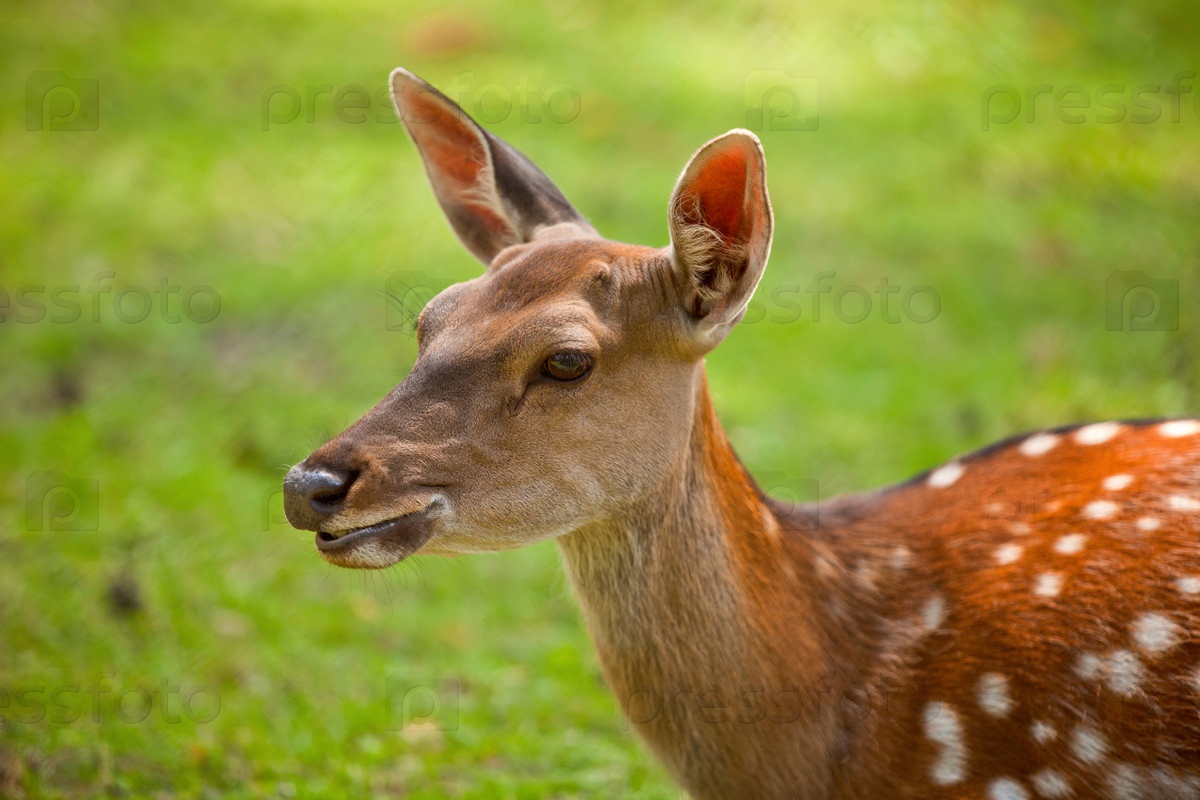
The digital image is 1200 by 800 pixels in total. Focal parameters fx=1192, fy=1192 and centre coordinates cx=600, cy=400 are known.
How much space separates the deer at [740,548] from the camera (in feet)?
9.80

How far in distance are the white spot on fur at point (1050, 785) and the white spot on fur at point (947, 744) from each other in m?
0.18

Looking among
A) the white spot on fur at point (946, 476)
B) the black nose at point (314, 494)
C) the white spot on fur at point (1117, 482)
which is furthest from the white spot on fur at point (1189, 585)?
the black nose at point (314, 494)

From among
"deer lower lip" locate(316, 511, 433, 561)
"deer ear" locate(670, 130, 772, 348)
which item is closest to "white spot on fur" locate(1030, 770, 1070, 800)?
"deer ear" locate(670, 130, 772, 348)

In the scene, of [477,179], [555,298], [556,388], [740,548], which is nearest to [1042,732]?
[740,548]

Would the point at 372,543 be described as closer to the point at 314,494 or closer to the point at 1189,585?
the point at 314,494

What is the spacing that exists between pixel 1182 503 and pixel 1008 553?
0.47 m

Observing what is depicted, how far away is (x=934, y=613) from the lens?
11.2ft

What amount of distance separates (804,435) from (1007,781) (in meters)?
3.65

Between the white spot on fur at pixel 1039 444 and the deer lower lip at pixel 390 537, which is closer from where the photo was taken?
the deer lower lip at pixel 390 537

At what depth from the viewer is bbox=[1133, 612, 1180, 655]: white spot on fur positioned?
117 inches

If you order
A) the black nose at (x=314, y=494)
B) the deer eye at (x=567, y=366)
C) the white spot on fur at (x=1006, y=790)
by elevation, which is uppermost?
the deer eye at (x=567, y=366)

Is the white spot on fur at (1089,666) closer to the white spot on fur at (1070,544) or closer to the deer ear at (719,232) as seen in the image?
the white spot on fur at (1070,544)

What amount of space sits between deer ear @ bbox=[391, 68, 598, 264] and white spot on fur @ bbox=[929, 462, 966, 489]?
1356 millimetres

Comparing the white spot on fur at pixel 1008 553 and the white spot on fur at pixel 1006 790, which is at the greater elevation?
the white spot on fur at pixel 1008 553
